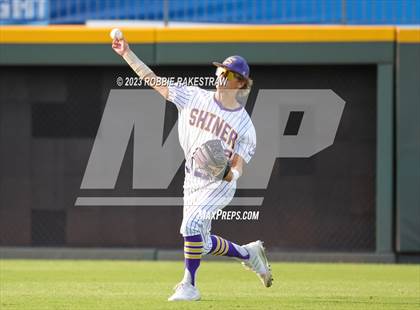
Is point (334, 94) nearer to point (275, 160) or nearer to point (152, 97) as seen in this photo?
point (275, 160)

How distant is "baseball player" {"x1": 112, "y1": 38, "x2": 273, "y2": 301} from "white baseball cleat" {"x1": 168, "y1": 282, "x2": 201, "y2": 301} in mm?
10

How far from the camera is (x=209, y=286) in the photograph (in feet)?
30.1

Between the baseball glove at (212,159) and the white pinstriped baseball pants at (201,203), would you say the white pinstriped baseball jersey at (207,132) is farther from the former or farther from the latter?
the baseball glove at (212,159)

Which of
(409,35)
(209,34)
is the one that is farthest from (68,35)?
(409,35)

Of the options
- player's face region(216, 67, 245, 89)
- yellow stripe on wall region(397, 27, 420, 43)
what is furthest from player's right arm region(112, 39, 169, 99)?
yellow stripe on wall region(397, 27, 420, 43)

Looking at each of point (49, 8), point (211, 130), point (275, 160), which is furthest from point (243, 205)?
point (211, 130)

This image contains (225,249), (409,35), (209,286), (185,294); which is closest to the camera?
(185,294)

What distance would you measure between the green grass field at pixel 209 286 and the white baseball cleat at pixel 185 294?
Answer: 12cm

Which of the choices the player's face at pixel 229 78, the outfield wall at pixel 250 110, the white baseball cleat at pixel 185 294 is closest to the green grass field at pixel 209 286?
the white baseball cleat at pixel 185 294

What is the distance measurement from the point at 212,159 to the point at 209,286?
2.01m

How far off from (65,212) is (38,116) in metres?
1.34

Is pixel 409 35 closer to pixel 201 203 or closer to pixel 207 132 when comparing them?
pixel 207 132

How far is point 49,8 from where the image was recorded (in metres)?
13.6

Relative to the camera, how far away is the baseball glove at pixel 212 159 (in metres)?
7.57
